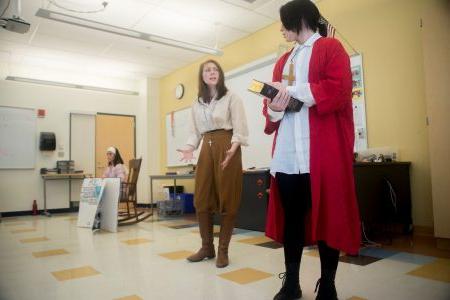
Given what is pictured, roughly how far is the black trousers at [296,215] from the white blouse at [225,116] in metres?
0.79

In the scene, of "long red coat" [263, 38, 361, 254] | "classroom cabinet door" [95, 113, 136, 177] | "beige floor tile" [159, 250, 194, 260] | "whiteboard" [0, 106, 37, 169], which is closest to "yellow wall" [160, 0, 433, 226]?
"beige floor tile" [159, 250, 194, 260]

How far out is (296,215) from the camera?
135 centimetres

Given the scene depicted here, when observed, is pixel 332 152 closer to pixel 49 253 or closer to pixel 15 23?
pixel 49 253

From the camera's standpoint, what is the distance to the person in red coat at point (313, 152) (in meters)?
1.19

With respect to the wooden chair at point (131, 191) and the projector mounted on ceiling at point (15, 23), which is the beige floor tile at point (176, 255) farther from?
the projector mounted on ceiling at point (15, 23)

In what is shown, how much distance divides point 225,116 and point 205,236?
0.82 m

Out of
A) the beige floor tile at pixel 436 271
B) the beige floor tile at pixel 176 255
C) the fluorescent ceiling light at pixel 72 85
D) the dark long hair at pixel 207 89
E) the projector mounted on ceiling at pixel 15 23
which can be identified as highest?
the fluorescent ceiling light at pixel 72 85

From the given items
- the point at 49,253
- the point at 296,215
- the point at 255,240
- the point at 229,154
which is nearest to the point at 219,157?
the point at 229,154

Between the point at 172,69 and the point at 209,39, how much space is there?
1701mm

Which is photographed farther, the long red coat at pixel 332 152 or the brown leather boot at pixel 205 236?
the brown leather boot at pixel 205 236

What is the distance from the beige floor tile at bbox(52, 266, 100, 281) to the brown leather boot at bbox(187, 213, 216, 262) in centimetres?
63

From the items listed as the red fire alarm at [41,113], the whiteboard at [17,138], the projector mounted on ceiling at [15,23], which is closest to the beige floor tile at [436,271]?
the projector mounted on ceiling at [15,23]

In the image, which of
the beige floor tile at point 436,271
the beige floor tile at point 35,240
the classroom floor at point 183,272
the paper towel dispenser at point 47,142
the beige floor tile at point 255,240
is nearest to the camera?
the classroom floor at point 183,272

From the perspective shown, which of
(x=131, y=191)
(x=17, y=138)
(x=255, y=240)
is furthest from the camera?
(x=17, y=138)
